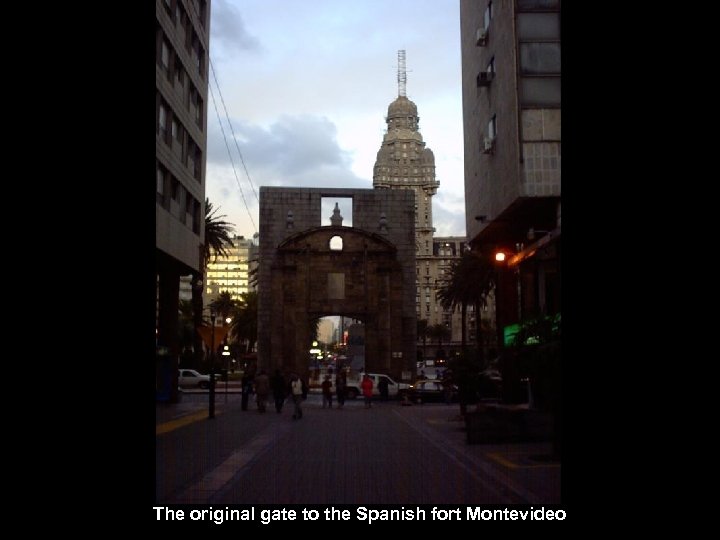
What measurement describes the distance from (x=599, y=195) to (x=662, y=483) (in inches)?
110

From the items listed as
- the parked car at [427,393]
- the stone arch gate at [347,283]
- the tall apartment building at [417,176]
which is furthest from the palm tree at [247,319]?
the tall apartment building at [417,176]

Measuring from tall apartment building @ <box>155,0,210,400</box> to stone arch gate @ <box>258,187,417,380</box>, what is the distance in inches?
740

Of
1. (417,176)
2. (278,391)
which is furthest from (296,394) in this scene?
(417,176)

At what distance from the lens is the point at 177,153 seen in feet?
105

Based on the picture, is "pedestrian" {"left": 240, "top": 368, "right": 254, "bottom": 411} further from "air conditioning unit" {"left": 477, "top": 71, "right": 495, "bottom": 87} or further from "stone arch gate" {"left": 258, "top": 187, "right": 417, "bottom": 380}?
"stone arch gate" {"left": 258, "top": 187, "right": 417, "bottom": 380}

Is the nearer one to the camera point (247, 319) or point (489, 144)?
point (489, 144)

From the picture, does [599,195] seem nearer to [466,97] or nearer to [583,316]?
[583,316]

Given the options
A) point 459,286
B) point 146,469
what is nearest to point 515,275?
point 459,286

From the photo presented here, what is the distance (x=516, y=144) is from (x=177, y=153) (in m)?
13.5

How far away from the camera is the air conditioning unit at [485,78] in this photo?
33.4 metres

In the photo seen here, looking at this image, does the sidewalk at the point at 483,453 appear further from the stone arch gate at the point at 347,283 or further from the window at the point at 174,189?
the stone arch gate at the point at 347,283

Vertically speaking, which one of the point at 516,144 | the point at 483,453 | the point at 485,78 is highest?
the point at 485,78

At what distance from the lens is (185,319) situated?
7406 cm

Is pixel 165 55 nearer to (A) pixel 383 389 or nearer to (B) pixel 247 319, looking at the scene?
(A) pixel 383 389
